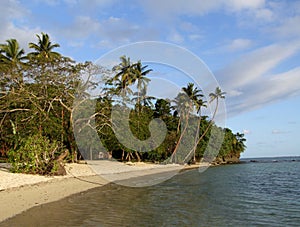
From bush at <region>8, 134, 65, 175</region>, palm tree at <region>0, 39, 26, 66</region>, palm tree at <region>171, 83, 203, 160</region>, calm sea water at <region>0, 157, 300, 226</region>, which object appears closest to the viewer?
calm sea water at <region>0, 157, 300, 226</region>

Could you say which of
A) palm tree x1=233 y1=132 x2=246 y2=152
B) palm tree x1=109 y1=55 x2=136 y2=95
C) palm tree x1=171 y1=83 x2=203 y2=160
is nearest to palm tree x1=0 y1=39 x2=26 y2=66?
palm tree x1=109 y1=55 x2=136 y2=95

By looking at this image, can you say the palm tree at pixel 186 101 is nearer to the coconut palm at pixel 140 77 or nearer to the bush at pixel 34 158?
the coconut palm at pixel 140 77

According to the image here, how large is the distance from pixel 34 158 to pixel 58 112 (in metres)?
10.2

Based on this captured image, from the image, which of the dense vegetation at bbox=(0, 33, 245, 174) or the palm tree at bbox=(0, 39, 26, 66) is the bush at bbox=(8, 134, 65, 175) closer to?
the dense vegetation at bbox=(0, 33, 245, 174)

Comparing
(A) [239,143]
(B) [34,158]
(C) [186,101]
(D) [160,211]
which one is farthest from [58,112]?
(A) [239,143]

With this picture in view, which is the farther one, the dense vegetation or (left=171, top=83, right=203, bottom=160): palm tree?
(left=171, top=83, right=203, bottom=160): palm tree

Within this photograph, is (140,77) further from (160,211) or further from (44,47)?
(160,211)

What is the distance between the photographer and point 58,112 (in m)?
29.7

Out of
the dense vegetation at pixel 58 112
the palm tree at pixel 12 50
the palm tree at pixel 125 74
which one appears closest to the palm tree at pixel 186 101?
the dense vegetation at pixel 58 112

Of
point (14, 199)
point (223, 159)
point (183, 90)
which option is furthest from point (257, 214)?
point (223, 159)

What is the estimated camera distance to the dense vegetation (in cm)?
2127

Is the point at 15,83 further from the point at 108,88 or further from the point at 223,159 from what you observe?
the point at 223,159

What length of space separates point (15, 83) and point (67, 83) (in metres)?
4.05

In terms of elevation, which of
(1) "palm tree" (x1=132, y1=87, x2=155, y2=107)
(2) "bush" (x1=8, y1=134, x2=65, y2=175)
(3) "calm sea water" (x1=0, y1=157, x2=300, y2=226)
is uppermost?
(1) "palm tree" (x1=132, y1=87, x2=155, y2=107)
